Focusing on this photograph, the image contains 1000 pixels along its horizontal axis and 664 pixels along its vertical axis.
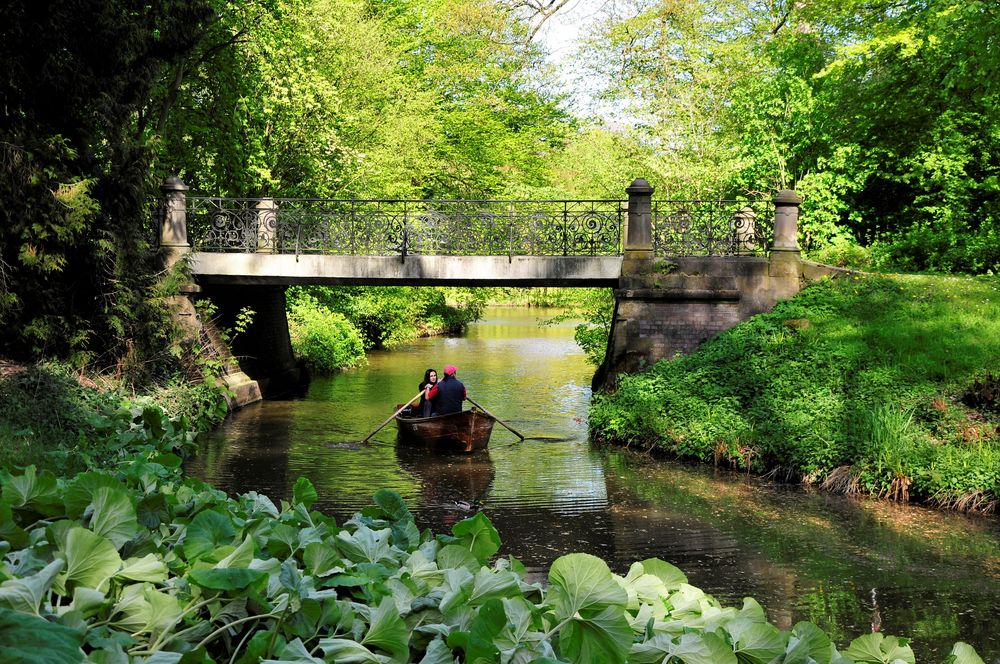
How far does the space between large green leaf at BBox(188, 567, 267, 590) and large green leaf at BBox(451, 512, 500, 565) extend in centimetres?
66

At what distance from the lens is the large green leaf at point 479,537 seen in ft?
7.73

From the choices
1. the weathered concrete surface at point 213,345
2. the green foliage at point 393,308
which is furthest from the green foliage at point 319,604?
the green foliage at point 393,308

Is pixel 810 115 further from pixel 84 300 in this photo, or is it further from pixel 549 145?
pixel 549 145

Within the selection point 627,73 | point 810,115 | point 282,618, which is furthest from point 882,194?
point 282,618

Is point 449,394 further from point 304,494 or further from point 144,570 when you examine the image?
point 144,570

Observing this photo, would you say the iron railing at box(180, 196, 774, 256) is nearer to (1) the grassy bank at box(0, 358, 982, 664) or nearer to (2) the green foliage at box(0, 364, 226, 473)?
(2) the green foliage at box(0, 364, 226, 473)

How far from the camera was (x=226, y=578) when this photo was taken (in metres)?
1.79

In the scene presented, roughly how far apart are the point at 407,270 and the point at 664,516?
8.74m

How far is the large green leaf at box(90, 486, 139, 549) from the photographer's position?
6.51 ft

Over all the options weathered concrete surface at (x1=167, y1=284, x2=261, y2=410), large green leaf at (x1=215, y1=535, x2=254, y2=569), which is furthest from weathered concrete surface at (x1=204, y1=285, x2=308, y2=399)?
large green leaf at (x1=215, y1=535, x2=254, y2=569)

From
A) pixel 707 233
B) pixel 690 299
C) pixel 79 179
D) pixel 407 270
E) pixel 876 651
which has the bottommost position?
pixel 876 651

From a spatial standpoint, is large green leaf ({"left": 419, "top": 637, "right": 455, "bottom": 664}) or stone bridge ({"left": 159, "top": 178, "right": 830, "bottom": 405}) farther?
stone bridge ({"left": 159, "top": 178, "right": 830, "bottom": 405})

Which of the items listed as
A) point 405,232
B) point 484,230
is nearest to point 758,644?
point 405,232

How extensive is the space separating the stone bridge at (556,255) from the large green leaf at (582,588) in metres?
16.0
